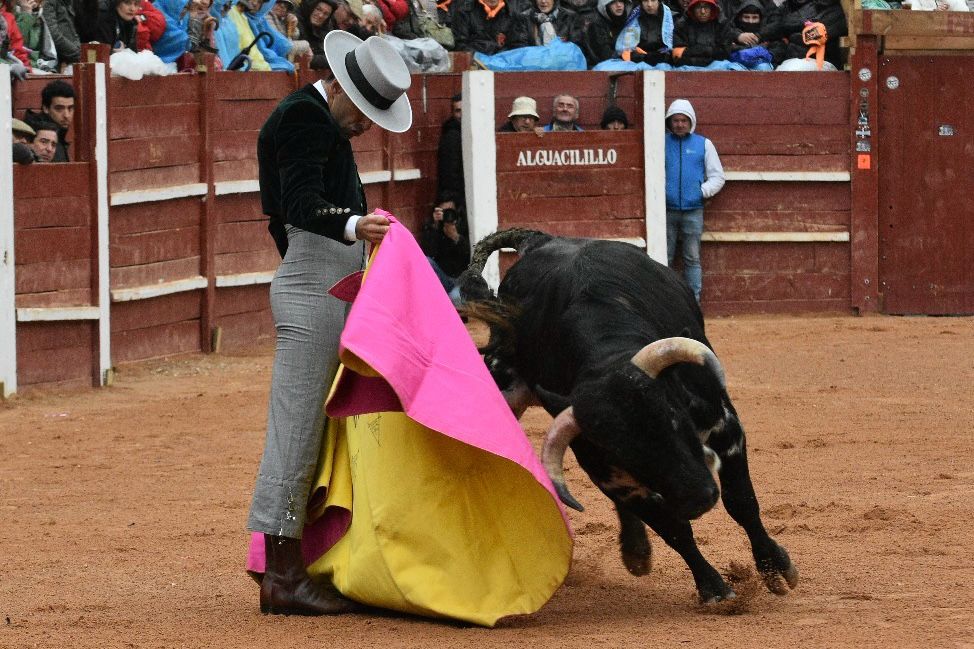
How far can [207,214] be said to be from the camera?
9.76 meters

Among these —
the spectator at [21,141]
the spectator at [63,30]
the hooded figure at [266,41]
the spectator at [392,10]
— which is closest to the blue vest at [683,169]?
the spectator at [392,10]

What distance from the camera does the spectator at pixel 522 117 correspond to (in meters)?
11.3

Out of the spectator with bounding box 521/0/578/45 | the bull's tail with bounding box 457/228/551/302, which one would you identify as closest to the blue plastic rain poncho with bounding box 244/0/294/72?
the spectator with bounding box 521/0/578/45

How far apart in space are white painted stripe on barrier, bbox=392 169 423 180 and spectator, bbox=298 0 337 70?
999 mm

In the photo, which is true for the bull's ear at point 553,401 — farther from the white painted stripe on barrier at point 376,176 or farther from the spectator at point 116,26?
the white painted stripe on barrier at point 376,176

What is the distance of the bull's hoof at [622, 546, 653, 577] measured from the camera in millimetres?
4633

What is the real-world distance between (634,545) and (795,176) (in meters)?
7.71

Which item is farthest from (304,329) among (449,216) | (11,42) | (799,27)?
(799,27)

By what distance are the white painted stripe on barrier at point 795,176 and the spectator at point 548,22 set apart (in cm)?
170

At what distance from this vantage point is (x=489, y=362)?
5.18 meters

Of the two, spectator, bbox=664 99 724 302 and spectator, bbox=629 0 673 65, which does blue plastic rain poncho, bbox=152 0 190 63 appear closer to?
spectator, bbox=664 99 724 302

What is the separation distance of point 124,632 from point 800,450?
12.1 ft

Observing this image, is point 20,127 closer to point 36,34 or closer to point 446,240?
point 36,34

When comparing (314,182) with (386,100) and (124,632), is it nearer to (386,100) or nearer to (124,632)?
(386,100)
